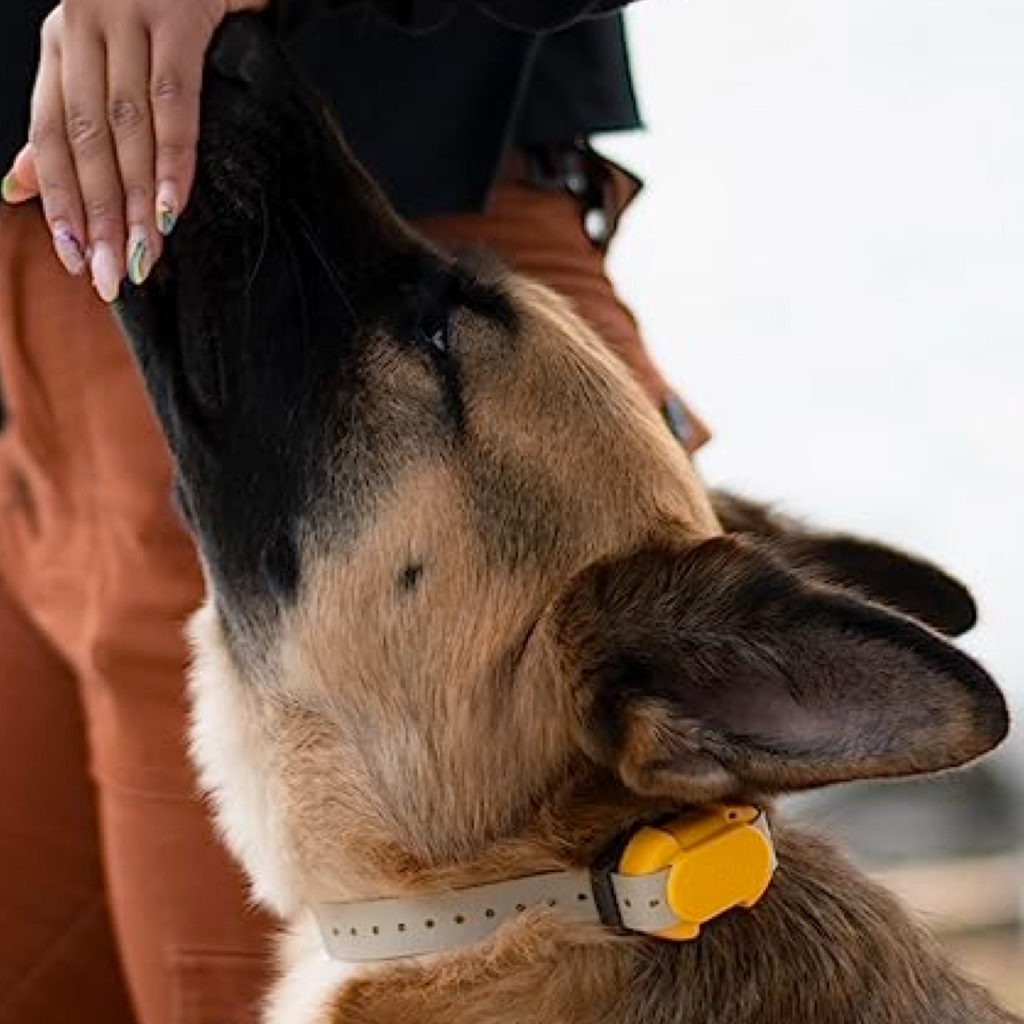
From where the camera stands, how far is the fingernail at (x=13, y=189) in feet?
5.06

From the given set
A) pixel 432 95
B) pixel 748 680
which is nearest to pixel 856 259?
pixel 432 95

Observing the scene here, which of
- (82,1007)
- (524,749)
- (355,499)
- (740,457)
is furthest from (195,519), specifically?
(740,457)

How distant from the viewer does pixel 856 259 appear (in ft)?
10.5

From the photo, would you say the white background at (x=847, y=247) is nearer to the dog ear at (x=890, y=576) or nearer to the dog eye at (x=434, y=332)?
the dog ear at (x=890, y=576)

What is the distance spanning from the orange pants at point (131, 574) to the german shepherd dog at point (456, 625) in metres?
0.09

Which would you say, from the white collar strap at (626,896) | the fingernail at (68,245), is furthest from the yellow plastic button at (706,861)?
the fingernail at (68,245)

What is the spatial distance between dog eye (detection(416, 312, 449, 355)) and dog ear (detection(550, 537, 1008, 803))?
0.20 meters

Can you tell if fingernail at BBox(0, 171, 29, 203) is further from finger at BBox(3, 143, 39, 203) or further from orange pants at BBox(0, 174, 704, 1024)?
orange pants at BBox(0, 174, 704, 1024)

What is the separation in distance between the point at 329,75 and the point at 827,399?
5.28 feet

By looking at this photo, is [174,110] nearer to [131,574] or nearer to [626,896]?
[131,574]

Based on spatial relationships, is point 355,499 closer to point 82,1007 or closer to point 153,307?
point 153,307

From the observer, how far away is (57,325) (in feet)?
5.65

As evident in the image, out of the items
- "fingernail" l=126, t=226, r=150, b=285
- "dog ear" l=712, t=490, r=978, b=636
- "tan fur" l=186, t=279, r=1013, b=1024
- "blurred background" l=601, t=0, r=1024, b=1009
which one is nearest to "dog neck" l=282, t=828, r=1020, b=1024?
"tan fur" l=186, t=279, r=1013, b=1024

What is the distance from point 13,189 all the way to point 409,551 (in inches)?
14.6
